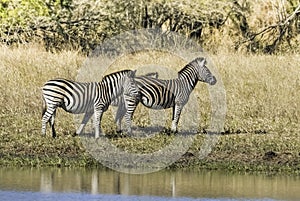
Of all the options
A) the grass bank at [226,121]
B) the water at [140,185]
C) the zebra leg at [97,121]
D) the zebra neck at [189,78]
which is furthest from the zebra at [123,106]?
the water at [140,185]

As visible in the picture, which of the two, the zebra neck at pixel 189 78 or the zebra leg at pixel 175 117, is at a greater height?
the zebra neck at pixel 189 78

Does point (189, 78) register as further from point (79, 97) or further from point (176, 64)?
point (176, 64)

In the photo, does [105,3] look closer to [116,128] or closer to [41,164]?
[116,128]

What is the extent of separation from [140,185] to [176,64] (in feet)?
30.5

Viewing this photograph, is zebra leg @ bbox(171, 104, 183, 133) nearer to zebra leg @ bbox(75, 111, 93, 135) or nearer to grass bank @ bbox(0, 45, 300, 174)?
grass bank @ bbox(0, 45, 300, 174)

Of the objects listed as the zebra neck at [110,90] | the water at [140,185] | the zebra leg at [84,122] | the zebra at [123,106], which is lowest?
the water at [140,185]

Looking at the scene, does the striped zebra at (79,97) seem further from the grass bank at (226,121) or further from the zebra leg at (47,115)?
the grass bank at (226,121)

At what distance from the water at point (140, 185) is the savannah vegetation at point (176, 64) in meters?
0.57

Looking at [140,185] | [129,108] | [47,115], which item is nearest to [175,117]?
[129,108]

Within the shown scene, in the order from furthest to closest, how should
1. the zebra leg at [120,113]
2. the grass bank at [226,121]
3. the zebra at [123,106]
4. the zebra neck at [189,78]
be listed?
the zebra neck at [189,78] < the zebra leg at [120,113] < the zebra at [123,106] < the grass bank at [226,121]

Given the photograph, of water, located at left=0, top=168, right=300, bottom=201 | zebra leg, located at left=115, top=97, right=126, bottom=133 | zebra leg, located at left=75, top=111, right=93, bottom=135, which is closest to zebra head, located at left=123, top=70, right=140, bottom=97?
zebra leg, located at left=115, top=97, right=126, bottom=133

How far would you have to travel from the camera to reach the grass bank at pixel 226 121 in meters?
11.6

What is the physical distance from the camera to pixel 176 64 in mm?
18938

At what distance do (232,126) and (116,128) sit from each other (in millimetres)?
2153
